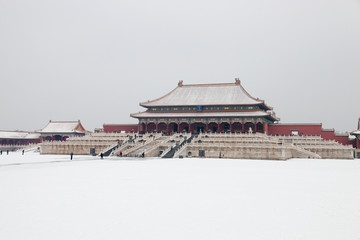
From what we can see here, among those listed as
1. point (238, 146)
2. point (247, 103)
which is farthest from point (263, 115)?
point (238, 146)

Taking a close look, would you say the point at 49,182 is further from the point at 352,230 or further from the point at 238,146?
the point at 238,146

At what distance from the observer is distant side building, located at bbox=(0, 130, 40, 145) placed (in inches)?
3314

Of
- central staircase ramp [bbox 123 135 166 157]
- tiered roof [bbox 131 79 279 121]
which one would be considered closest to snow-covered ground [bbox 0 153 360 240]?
central staircase ramp [bbox 123 135 166 157]

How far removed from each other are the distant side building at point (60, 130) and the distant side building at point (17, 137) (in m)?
6.10

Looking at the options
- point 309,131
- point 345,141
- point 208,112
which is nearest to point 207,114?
point 208,112

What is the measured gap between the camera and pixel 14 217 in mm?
10914

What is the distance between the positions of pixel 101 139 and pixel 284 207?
47.2 m

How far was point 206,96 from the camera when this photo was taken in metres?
69.2

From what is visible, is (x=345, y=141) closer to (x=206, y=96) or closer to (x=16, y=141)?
(x=206, y=96)

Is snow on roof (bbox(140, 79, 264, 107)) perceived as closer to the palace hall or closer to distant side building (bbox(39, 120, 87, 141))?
the palace hall

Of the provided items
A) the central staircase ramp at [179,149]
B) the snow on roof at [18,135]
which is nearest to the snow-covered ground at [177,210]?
the central staircase ramp at [179,149]

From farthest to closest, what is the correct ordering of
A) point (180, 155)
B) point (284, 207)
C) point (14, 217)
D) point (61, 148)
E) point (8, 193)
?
point (61, 148), point (180, 155), point (8, 193), point (284, 207), point (14, 217)

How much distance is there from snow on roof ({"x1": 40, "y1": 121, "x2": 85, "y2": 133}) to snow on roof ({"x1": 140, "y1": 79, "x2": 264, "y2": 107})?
82.5 ft

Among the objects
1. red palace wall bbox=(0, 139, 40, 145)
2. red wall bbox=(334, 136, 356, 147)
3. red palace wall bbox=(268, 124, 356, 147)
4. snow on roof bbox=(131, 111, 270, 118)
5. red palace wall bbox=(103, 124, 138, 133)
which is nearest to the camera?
red wall bbox=(334, 136, 356, 147)
